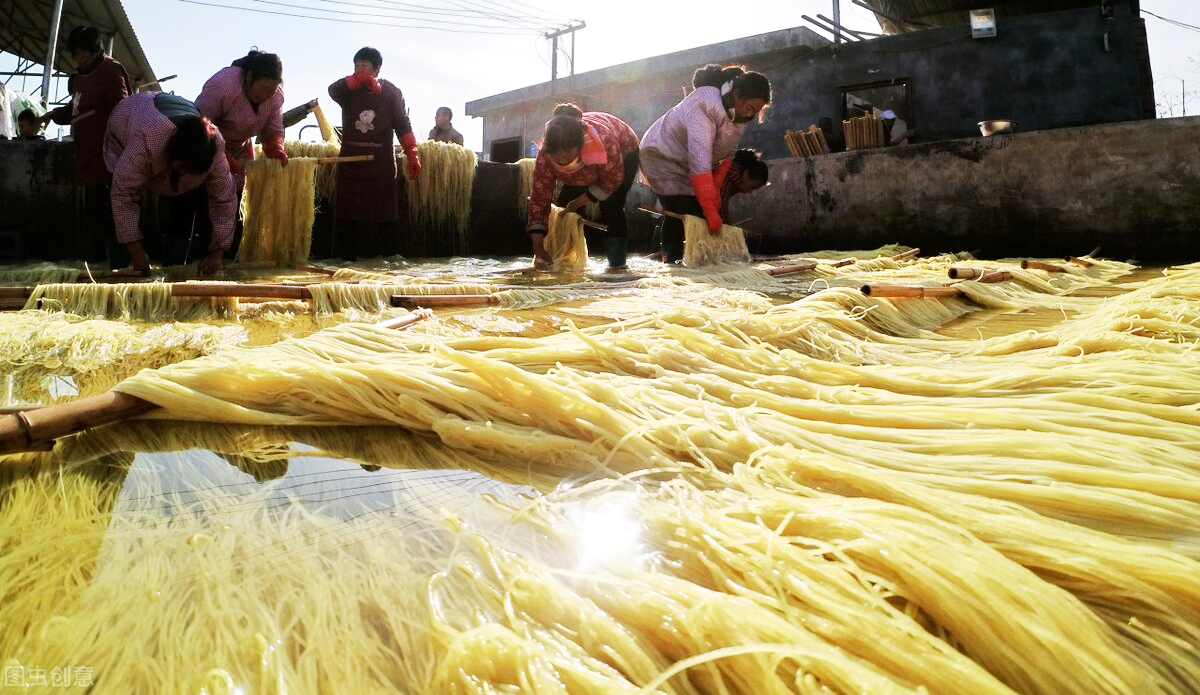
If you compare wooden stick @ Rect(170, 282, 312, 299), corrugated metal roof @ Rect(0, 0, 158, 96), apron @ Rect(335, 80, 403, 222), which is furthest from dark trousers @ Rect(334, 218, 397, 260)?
corrugated metal roof @ Rect(0, 0, 158, 96)

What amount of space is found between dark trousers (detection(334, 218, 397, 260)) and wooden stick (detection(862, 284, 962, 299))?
5728mm

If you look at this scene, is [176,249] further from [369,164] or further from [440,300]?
[440,300]

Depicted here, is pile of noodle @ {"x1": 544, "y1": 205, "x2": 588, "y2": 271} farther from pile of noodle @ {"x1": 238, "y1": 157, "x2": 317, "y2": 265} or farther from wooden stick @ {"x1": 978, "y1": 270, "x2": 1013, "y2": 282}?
wooden stick @ {"x1": 978, "y1": 270, "x2": 1013, "y2": 282}

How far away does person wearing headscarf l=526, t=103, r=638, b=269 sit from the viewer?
5.57 m

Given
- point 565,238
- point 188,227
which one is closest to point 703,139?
point 565,238

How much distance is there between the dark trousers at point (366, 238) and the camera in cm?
765

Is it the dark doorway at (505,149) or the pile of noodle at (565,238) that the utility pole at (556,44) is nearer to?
the dark doorway at (505,149)

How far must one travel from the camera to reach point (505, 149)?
1956 centimetres

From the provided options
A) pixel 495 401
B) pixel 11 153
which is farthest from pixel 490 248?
pixel 495 401

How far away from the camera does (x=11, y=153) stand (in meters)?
6.58

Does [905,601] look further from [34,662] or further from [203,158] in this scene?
[203,158]

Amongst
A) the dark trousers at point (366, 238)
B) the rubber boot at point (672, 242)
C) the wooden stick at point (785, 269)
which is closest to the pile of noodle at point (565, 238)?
the rubber boot at point (672, 242)

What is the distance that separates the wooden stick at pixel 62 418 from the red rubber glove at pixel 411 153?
244 inches

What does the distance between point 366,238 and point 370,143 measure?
1.06 m
